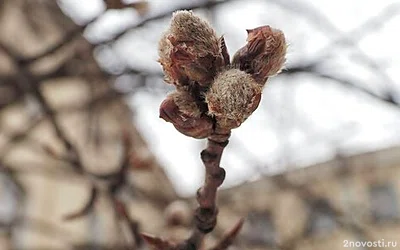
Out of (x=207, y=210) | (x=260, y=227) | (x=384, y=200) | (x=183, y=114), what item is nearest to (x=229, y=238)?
(x=207, y=210)

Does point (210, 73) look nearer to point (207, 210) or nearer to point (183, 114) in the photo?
point (183, 114)

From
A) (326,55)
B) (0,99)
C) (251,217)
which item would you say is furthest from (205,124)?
(251,217)

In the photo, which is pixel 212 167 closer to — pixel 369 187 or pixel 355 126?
pixel 355 126

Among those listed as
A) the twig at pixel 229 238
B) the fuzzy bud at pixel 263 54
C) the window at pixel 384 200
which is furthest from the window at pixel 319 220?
the fuzzy bud at pixel 263 54

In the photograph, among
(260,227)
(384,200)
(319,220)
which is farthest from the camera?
(384,200)

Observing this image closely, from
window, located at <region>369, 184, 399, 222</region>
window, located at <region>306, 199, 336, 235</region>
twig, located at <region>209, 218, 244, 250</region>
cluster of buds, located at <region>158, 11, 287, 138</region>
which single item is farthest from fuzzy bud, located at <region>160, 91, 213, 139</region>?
window, located at <region>369, 184, 399, 222</region>

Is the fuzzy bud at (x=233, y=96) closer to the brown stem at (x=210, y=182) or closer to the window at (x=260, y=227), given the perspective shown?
the brown stem at (x=210, y=182)

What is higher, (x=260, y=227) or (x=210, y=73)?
(x=210, y=73)

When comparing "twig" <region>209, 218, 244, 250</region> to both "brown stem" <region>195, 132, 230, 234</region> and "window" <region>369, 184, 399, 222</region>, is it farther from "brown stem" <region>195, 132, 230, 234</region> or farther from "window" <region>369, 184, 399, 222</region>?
"window" <region>369, 184, 399, 222</region>
